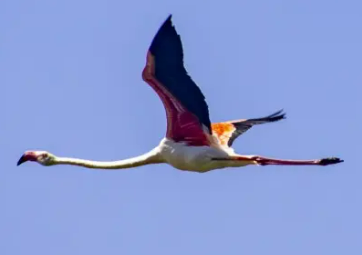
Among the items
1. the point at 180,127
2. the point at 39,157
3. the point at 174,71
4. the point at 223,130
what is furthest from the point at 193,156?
the point at 39,157

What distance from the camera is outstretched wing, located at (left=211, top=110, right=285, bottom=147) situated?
30350mm

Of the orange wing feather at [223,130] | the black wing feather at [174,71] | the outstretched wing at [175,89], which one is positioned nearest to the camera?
the black wing feather at [174,71]

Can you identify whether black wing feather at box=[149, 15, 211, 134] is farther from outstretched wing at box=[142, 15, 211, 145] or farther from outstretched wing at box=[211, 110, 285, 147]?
outstretched wing at box=[211, 110, 285, 147]

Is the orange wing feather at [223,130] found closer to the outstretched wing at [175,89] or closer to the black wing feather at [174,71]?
the outstretched wing at [175,89]

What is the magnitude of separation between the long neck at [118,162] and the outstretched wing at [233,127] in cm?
157

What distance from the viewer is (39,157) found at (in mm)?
30734

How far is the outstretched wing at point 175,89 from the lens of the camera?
26484mm

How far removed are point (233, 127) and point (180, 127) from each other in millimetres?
3072

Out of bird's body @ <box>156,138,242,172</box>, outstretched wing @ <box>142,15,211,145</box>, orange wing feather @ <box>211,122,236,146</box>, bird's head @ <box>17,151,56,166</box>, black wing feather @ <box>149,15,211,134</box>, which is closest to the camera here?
black wing feather @ <box>149,15,211,134</box>

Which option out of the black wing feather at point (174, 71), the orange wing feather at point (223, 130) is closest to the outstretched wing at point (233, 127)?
the orange wing feather at point (223, 130)

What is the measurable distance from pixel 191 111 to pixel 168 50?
198 centimetres

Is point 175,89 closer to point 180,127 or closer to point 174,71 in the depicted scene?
point 174,71

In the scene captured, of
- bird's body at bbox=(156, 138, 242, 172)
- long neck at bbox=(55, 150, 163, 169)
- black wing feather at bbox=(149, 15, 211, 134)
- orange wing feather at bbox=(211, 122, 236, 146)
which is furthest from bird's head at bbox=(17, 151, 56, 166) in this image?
black wing feather at bbox=(149, 15, 211, 134)

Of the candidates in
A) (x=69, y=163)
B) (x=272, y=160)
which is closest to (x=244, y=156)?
(x=272, y=160)
